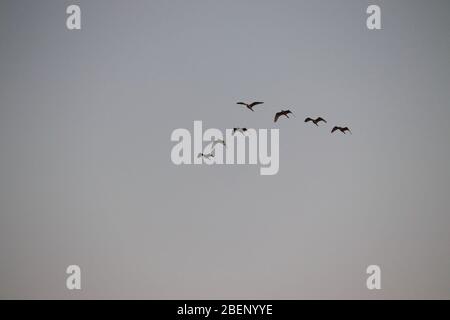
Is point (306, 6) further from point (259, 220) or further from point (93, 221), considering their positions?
point (93, 221)

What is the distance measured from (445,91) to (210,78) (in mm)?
3650

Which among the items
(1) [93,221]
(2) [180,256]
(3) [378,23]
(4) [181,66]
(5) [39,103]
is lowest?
(2) [180,256]

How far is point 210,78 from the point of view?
9.29 metres

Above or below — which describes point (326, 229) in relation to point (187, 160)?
below

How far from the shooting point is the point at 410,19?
9.20 metres

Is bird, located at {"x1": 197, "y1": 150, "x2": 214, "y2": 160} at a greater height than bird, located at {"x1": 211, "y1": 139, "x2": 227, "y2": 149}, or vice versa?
bird, located at {"x1": 211, "y1": 139, "x2": 227, "y2": 149}

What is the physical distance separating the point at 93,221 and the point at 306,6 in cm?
468

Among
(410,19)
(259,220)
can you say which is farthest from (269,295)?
Result: (410,19)

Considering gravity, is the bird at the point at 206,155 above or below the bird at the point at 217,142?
below

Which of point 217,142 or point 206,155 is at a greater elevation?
point 217,142
